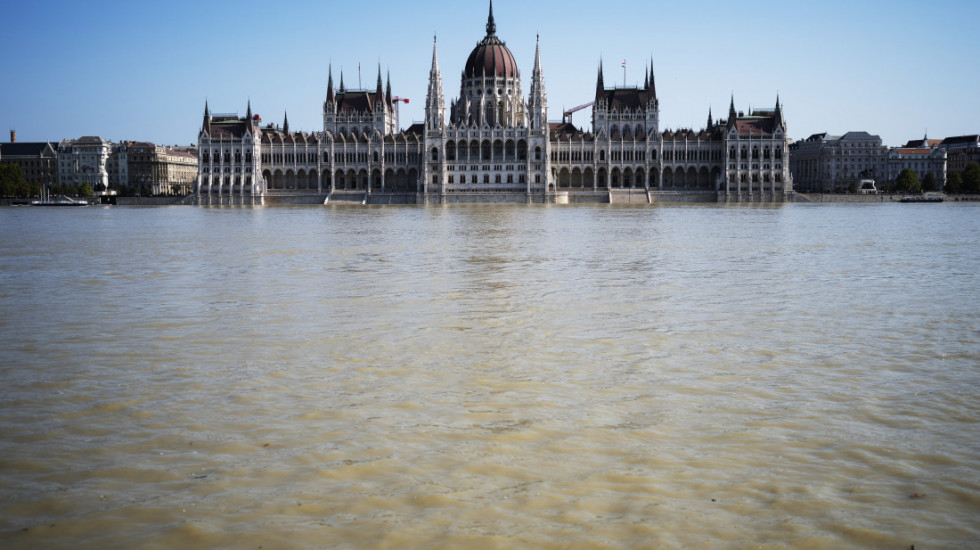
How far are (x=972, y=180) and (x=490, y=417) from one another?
463 feet

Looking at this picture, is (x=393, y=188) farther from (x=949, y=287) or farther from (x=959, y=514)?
(x=959, y=514)

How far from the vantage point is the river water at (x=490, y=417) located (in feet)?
17.7

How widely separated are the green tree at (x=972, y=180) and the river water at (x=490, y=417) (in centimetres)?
12847

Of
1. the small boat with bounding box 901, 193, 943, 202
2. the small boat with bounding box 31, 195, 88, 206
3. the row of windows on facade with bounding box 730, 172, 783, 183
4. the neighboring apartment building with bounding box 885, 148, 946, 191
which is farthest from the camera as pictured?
the neighboring apartment building with bounding box 885, 148, 946, 191

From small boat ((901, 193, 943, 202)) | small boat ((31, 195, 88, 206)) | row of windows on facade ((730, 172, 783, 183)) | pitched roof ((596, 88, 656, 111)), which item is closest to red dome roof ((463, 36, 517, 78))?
pitched roof ((596, 88, 656, 111))

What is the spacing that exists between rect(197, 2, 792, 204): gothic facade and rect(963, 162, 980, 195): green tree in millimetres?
32895

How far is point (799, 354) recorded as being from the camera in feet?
34.3

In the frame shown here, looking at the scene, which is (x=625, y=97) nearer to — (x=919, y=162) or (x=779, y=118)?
(x=779, y=118)

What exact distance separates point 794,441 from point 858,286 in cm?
1220

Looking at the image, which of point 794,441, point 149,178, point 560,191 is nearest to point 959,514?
point 794,441

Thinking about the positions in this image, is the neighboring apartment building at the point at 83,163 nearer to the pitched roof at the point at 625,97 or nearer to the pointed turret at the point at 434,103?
the pointed turret at the point at 434,103

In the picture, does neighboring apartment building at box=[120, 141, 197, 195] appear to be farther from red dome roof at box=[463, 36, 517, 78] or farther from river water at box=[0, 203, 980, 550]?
river water at box=[0, 203, 980, 550]

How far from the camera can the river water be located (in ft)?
17.7

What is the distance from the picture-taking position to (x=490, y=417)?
769cm
